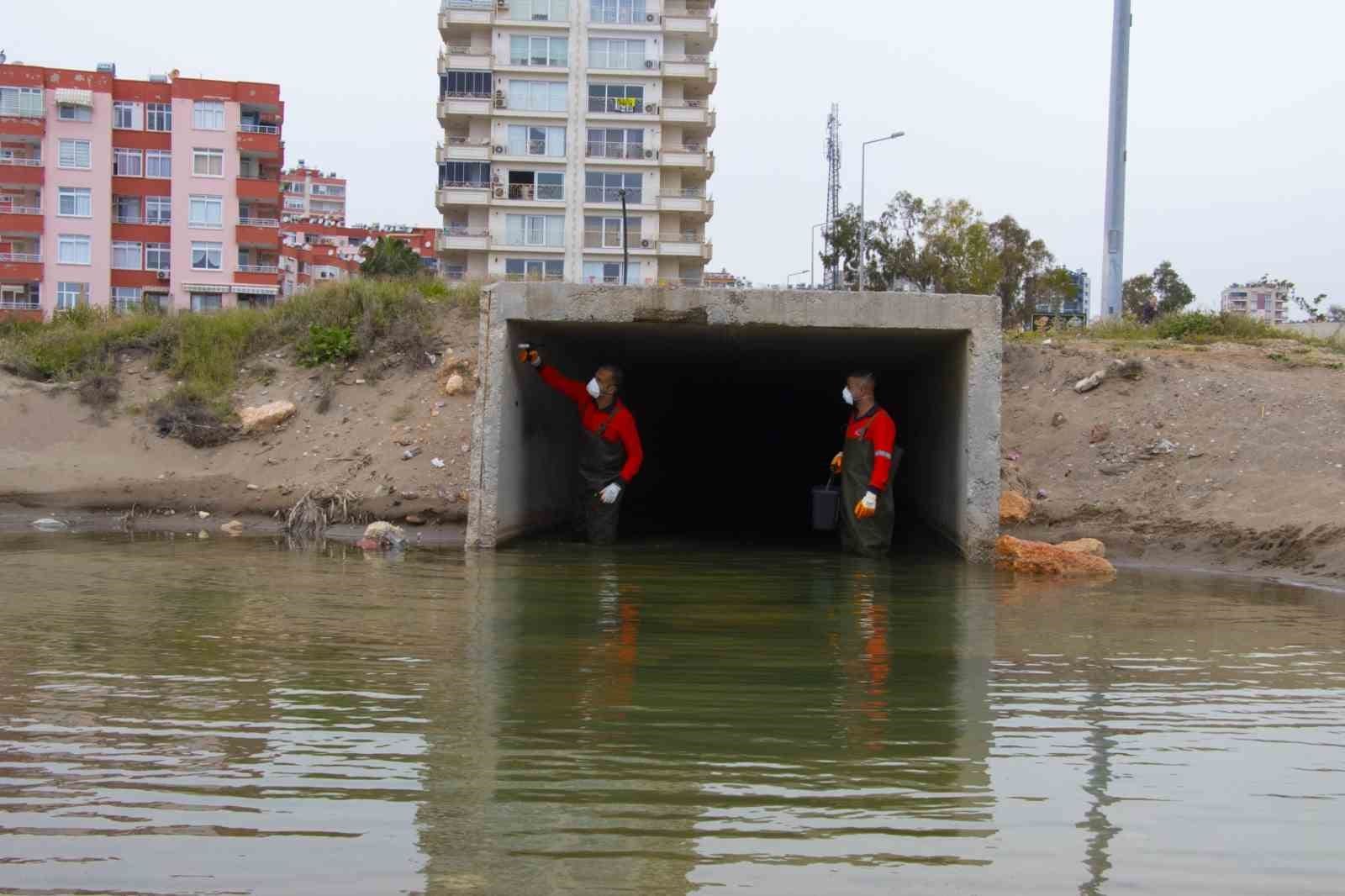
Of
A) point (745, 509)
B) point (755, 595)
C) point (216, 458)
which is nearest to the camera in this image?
point (755, 595)

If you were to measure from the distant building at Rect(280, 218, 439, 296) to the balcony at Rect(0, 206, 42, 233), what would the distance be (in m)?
19.3

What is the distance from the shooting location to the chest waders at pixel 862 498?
46.7ft

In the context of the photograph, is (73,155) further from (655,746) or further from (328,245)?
(655,746)

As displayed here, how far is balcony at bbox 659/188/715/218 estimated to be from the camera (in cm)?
7350

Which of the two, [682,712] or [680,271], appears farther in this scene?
[680,271]

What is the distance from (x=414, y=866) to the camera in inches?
172

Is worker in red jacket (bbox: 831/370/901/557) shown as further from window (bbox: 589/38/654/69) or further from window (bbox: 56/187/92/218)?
window (bbox: 56/187/92/218)

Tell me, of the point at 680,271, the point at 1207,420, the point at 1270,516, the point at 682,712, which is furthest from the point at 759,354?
the point at 680,271

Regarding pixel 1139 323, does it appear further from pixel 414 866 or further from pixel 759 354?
pixel 414 866

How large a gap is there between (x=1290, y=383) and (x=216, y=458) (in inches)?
509

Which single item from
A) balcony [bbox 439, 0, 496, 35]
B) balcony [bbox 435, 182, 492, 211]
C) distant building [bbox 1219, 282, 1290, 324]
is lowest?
distant building [bbox 1219, 282, 1290, 324]

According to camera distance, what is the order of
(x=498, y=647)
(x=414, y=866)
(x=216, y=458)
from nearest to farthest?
(x=414, y=866)
(x=498, y=647)
(x=216, y=458)

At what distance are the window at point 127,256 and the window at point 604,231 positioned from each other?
23.0 metres

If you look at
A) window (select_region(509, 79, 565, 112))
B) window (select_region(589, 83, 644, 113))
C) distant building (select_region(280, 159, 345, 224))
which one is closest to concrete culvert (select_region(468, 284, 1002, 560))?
window (select_region(589, 83, 644, 113))
